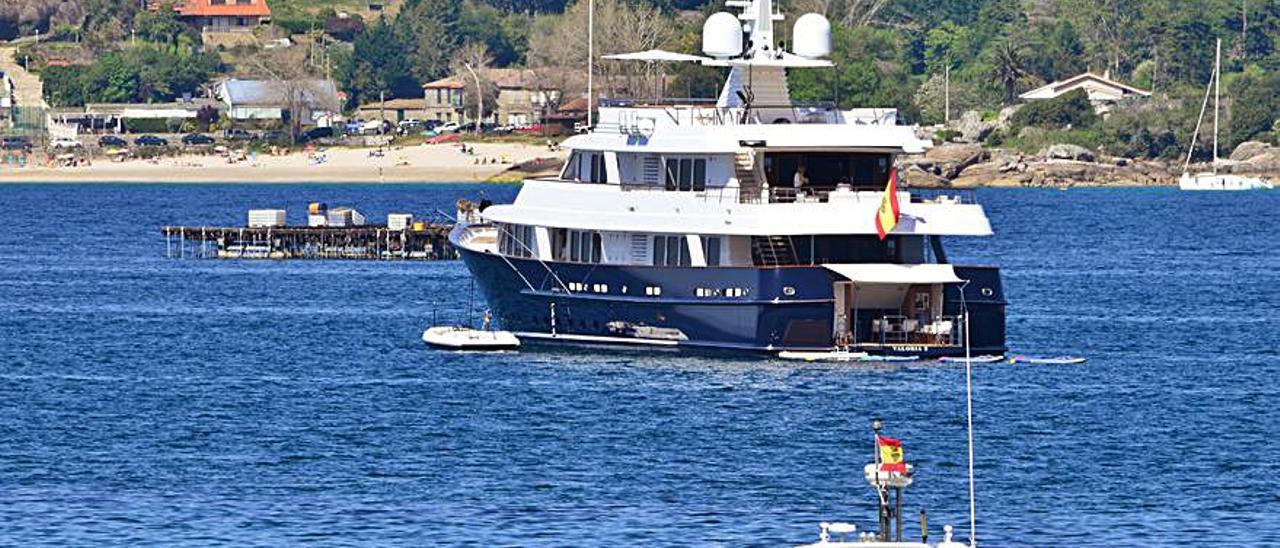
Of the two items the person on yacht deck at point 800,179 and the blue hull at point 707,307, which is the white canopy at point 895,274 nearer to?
the blue hull at point 707,307

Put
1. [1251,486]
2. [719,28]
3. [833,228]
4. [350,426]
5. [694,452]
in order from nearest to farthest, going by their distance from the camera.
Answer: [1251,486]
[694,452]
[350,426]
[833,228]
[719,28]

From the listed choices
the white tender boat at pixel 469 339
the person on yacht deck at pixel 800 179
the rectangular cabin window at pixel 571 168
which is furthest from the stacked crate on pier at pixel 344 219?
the person on yacht deck at pixel 800 179

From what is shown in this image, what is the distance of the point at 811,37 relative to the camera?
76500 mm

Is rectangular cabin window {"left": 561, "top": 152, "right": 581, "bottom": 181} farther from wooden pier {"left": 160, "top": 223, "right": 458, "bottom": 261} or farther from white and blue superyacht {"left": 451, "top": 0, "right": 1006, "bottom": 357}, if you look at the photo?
wooden pier {"left": 160, "top": 223, "right": 458, "bottom": 261}

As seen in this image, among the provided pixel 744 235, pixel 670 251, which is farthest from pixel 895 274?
pixel 670 251

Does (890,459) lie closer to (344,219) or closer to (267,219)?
(267,219)

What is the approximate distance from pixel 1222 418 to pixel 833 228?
10.8 m

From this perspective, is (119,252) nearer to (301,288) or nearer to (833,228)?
(301,288)

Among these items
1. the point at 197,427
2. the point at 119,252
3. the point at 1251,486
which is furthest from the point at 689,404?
the point at 119,252

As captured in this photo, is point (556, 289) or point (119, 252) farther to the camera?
point (119, 252)

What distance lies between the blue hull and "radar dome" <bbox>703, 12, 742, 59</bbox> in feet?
22.7

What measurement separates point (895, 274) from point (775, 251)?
3.06 meters

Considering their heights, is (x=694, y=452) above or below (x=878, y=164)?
below

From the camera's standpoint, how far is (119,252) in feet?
433
